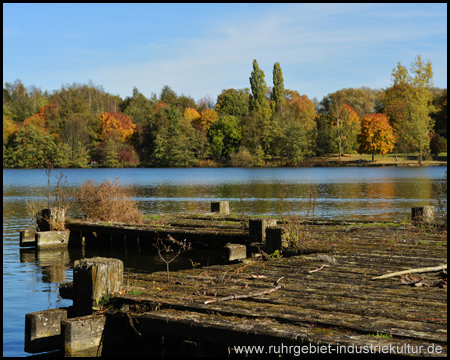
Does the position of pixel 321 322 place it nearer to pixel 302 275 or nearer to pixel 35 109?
pixel 302 275

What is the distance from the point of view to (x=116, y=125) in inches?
3610

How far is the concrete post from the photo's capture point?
712 centimetres

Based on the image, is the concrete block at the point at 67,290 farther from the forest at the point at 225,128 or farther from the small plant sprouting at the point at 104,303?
the forest at the point at 225,128

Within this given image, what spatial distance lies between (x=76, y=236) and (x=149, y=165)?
77.5 meters

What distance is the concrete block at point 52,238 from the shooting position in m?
17.6

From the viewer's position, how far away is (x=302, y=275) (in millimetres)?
8273

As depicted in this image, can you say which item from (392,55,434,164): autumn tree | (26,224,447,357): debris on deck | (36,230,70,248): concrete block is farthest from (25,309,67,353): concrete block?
(392,55,434,164): autumn tree

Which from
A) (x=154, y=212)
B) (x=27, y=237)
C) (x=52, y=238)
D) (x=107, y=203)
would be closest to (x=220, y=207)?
(x=107, y=203)

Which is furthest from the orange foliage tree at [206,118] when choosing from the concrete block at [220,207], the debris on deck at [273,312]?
the debris on deck at [273,312]

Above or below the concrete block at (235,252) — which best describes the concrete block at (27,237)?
below

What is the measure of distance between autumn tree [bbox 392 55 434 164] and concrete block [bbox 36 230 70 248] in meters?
63.7

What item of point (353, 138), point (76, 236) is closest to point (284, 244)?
point (76, 236)

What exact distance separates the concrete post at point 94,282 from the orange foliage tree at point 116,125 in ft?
274

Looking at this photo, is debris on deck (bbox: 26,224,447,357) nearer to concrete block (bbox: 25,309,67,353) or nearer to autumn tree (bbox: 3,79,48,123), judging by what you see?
concrete block (bbox: 25,309,67,353)
